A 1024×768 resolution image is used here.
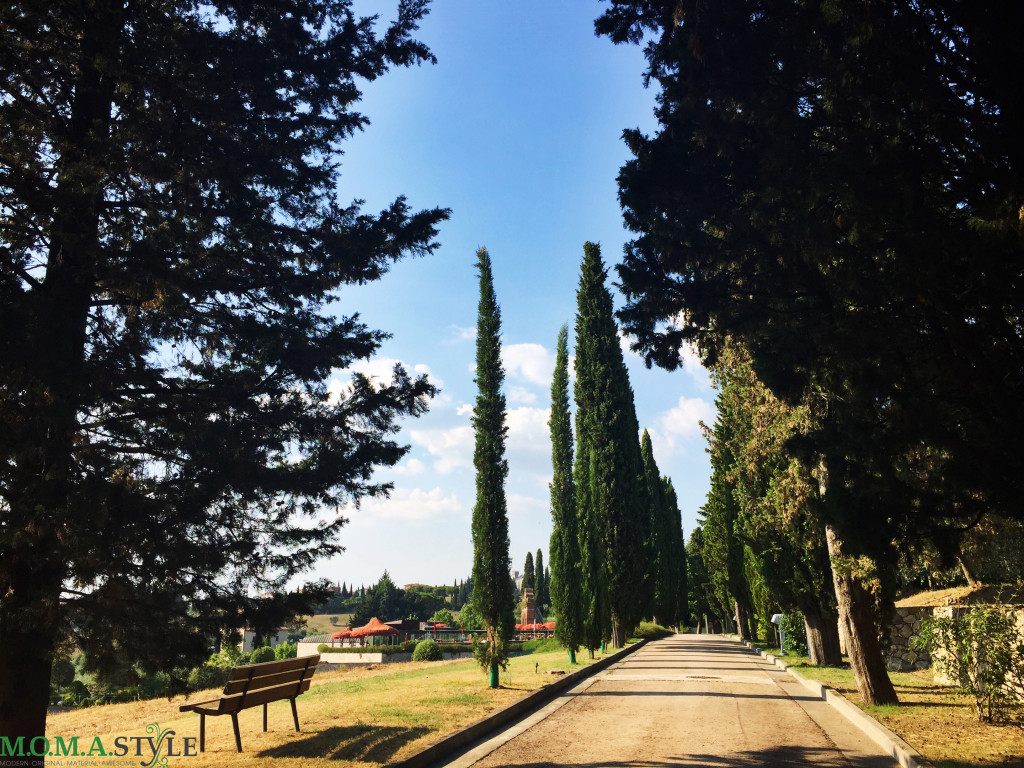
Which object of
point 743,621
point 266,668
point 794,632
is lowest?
point 743,621

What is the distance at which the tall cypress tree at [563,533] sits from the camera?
772 inches

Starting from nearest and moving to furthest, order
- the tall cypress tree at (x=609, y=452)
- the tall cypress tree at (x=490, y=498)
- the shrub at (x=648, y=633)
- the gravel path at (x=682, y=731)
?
the gravel path at (x=682, y=731)
the tall cypress tree at (x=490, y=498)
the tall cypress tree at (x=609, y=452)
the shrub at (x=648, y=633)

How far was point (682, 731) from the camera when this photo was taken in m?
8.62

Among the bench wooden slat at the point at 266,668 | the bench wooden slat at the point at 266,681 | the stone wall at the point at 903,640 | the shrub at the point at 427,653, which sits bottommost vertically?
the shrub at the point at 427,653

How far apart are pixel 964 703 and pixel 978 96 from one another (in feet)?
30.1

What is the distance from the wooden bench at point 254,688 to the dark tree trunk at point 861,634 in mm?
8235

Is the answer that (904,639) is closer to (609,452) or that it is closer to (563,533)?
(563,533)

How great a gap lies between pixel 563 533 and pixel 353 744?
1389cm

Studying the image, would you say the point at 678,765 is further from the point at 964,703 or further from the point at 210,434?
the point at 964,703

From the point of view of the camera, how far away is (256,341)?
6984mm

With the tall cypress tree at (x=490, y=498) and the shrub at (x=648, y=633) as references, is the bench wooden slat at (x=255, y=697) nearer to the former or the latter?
the tall cypress tree at (x=490, y=498)

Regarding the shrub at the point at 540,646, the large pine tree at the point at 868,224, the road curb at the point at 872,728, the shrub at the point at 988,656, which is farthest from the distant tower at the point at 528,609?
the large pine tree at the point at 868,224

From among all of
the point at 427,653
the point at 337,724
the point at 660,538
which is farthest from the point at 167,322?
the point at 660,538

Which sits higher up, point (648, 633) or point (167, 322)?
point (167, 322)
